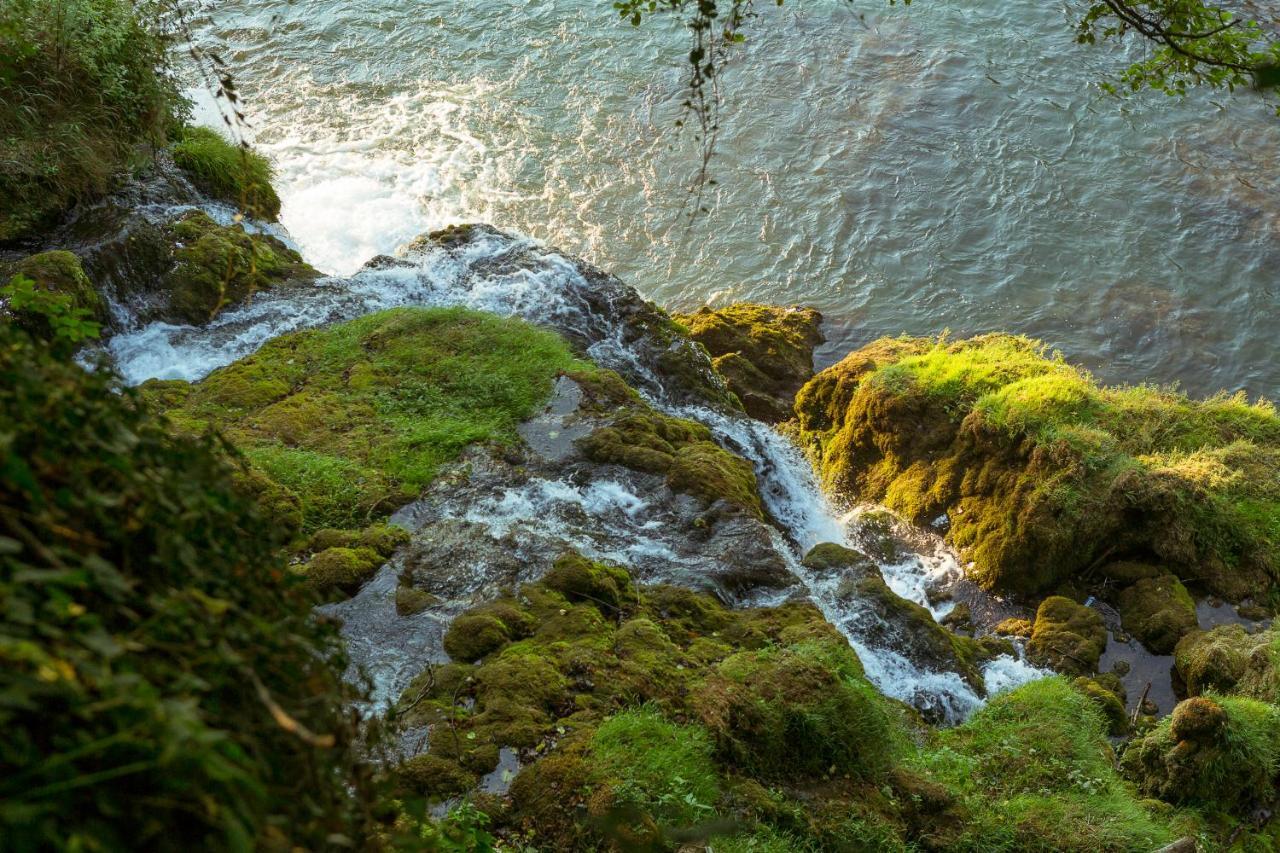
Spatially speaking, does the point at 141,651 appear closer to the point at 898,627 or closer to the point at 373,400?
the point at 898,627

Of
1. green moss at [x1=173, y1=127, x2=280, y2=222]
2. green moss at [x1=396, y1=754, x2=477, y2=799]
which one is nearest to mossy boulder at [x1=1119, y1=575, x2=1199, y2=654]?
green moss at [x1=396, y1=754, x2=477, y2=799]

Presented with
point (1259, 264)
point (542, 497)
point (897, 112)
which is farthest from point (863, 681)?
point (897, 112)

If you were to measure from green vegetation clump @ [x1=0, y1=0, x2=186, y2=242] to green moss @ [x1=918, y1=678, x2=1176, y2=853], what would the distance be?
910 centimetres

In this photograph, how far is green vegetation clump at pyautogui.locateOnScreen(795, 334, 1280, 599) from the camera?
8.84 meters

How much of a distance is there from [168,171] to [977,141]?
40.7ft

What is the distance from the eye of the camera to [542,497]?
7453 millimetres

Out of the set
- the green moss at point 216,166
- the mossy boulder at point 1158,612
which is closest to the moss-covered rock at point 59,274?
the green moss at point 216,166

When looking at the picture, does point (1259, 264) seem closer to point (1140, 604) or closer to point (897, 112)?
point (897, 112)

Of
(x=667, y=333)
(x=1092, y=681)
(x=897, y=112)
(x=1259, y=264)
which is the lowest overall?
(x=1092, y=681)

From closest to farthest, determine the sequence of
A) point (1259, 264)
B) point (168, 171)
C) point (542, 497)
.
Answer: point (542, 497) < point (168, 171) < point (1259, 264)

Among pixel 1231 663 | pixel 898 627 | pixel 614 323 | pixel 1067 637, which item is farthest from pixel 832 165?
pixel 1231 663

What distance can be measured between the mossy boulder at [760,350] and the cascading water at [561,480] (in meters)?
0.83

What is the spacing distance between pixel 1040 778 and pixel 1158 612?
2.97 m

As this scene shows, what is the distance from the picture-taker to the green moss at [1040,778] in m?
5.51
